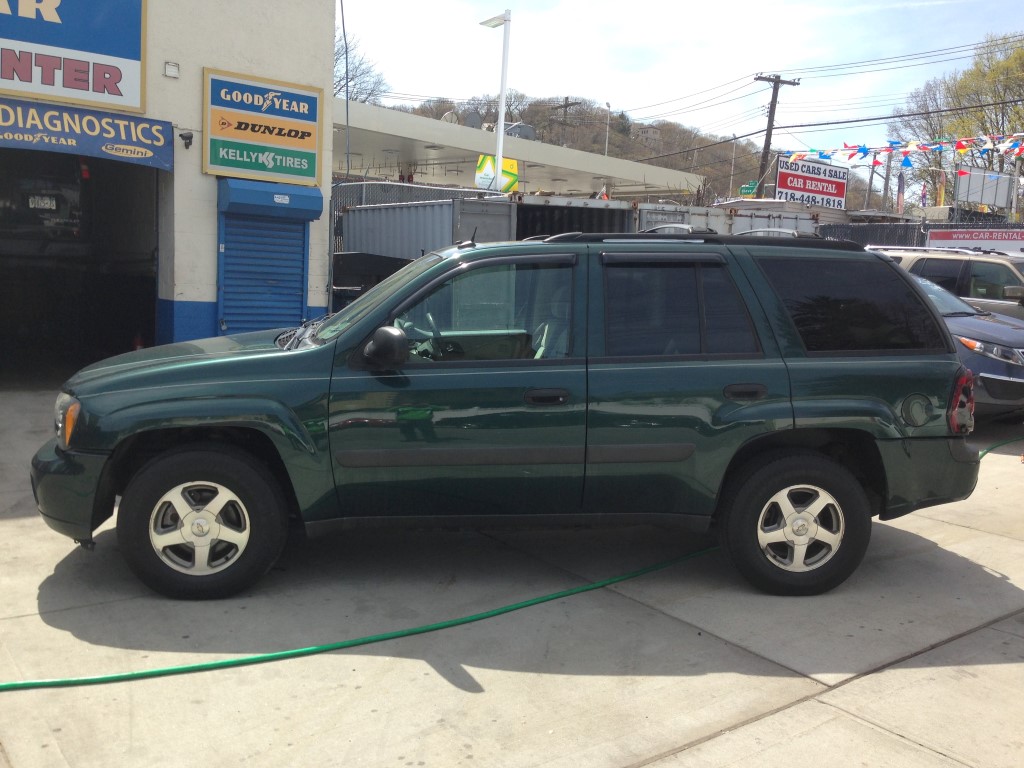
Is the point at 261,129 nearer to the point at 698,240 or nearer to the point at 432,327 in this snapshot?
the point at 432,327

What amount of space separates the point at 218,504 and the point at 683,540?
2.85m

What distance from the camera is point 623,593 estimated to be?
4918mm

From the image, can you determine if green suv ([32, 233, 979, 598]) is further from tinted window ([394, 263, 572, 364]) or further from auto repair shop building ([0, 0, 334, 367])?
auto repair shop building ([0, 0, 334, 367])

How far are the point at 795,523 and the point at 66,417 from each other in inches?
145

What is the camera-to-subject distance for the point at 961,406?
495 cm

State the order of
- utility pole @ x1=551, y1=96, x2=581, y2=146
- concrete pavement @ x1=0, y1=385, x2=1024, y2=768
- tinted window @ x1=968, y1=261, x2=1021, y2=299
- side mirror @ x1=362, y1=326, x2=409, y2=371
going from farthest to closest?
1. utility pole @ x1=551, y1=96, x2=581, y2=146
2. tinted window @ x1=968, y1=261, x2=1021, y2=299
3. side mirror @ x1=362, y1=326, x2=409, y2=371
4. concrete pavement @ x1=0, y1=385, x2=1024, y2=768

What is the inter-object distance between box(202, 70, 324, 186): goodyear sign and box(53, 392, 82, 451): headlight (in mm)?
7021

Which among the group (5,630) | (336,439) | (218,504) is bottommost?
(5,630)

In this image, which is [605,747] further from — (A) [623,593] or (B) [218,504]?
(B) [218,504]

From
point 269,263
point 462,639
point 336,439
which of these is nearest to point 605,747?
point 462,639

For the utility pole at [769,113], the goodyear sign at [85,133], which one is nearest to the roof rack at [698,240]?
the goodyear sign at [85,133]

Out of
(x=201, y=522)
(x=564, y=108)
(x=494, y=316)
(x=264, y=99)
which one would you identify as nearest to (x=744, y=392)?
(x=494, y=316)

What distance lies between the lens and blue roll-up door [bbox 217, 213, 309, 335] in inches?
447

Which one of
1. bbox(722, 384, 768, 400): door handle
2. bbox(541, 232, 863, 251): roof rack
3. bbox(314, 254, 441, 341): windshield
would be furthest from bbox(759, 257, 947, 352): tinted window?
bbox(314, 254, 441, 341): windshield
